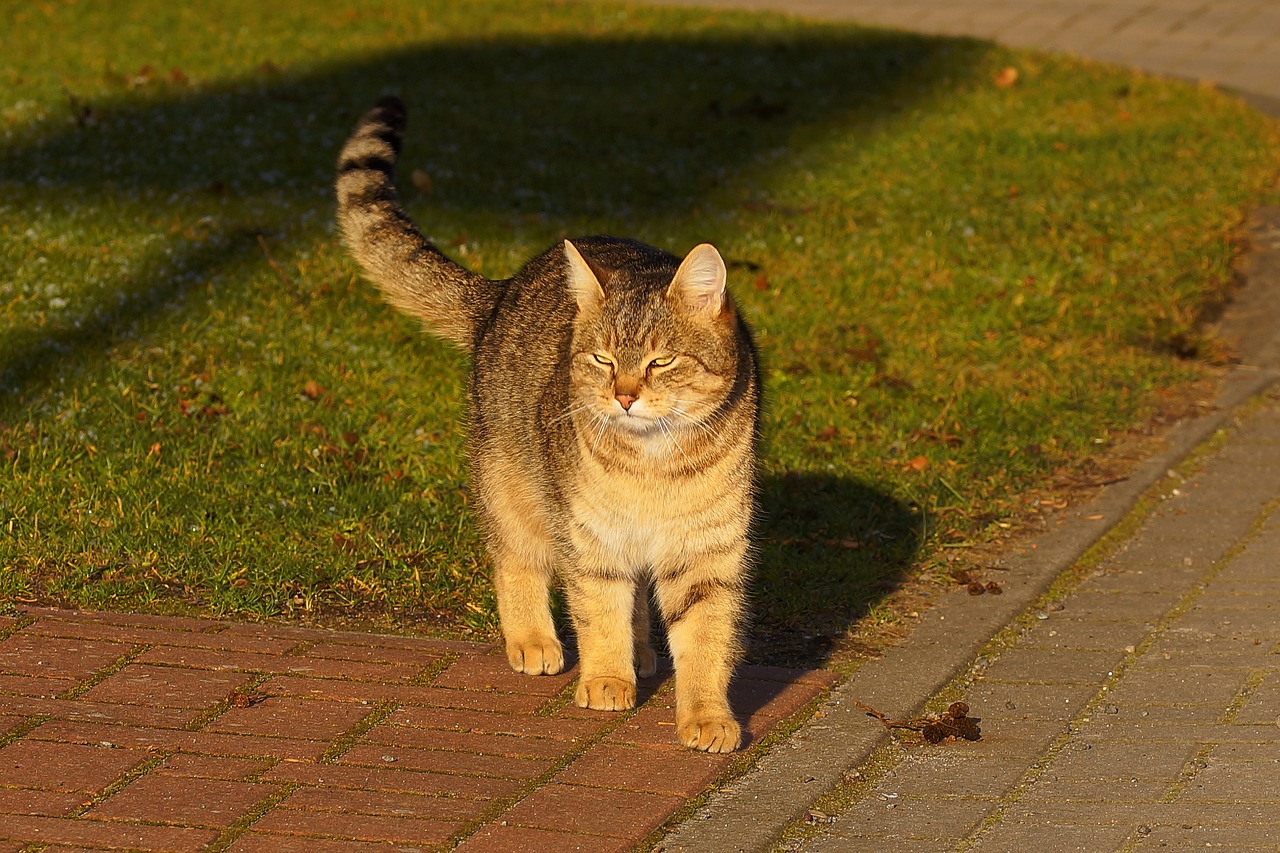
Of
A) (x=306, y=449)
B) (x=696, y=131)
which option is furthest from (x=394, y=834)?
(x=696, y=131)

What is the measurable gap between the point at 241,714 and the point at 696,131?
6937 mm

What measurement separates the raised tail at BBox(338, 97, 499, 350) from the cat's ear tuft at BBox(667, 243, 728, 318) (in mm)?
1025

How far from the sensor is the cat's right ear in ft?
14.8

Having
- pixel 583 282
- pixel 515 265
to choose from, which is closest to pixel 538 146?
pixel 515 265

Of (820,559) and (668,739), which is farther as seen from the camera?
(820,559)

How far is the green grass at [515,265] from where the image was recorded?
5.49m

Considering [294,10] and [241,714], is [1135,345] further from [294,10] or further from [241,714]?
[294,10]

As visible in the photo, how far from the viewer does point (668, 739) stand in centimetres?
431

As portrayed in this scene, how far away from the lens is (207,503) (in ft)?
18.4

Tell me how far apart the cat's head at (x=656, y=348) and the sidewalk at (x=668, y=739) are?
800mm

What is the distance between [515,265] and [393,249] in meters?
2.47

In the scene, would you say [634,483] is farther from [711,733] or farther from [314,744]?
[314,744]

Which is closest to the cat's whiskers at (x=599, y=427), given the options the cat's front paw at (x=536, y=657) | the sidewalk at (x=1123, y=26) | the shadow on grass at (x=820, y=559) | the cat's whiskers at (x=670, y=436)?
the cat's whiskers at (x=670, y=436)

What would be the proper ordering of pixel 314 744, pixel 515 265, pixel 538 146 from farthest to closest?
1. pixel 538 146
2. pixel 515 265
3. pixel 314 744
